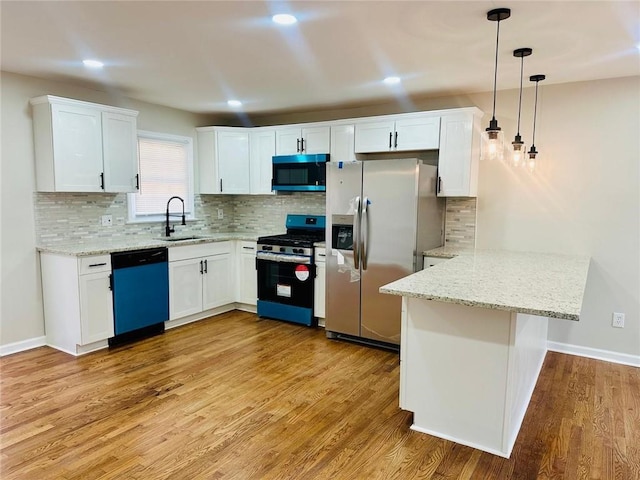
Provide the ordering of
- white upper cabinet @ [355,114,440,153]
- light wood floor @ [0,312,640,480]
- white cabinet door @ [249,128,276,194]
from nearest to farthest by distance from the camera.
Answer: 1. light wood floor @ [0,312,640,480]
2. white upper cabinet @ [355,114,440,153]
3. white cabinet door @ [249,128,276,194]

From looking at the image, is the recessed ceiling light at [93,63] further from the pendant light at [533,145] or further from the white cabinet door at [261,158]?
the pendant light at [533,145]

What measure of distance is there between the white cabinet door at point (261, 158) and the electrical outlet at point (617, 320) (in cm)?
360

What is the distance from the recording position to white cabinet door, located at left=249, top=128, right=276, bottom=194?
16.5 feet

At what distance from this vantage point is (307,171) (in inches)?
184

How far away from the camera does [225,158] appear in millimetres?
5133

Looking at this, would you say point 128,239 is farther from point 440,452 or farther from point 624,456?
point 624,456

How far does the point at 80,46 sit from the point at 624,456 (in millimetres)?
4103

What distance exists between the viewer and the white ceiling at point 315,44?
2264mm

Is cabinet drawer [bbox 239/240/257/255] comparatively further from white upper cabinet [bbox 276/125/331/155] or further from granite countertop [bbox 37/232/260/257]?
white upper cabinet [bbox 276/125/331/155]

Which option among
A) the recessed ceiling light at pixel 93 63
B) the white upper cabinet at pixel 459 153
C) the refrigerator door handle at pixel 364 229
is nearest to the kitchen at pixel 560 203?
the white upper cabinet at pixel 459 153

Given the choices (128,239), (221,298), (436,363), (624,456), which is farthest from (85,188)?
(624,456)

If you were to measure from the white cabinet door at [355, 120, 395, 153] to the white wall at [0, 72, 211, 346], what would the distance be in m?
2.81

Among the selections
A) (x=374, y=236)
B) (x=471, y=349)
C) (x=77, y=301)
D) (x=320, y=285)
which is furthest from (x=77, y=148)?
(x=471, y=349)

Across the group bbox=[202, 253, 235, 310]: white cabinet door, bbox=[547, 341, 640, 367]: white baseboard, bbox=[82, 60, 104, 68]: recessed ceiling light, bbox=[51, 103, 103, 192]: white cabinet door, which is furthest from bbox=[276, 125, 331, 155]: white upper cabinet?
bbox=[547, 341, 640, 367]: white baseboard
